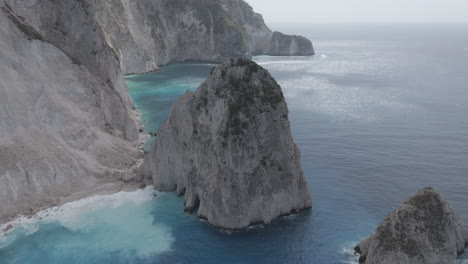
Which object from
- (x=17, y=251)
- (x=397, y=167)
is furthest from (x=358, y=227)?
(x=17, y=251)

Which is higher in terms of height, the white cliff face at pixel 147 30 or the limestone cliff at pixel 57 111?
the white cliff face at pixel 147 30

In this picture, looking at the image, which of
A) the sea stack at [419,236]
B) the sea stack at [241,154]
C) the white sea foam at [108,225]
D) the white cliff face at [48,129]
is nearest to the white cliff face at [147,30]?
the white cliff face at [48,129]

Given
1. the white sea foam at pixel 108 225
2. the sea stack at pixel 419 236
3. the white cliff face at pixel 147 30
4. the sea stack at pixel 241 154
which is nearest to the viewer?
the sea stack at pixel 419 236

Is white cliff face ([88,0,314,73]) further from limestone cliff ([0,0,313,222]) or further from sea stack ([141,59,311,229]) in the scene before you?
sea stack ([141,59,311,229])

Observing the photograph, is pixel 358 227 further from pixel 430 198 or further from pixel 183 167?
pixel 183 167

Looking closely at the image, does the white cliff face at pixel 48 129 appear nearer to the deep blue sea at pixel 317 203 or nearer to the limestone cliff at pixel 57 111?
the limestone cliff at pixel 57 111

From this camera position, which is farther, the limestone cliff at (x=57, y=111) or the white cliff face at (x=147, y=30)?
the white cliff face at (x=147, y=30)

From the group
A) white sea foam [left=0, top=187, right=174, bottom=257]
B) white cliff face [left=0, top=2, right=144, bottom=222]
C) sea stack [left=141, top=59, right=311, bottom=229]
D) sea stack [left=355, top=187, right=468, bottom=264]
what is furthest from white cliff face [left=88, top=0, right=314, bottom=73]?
sea stack [left=355, top=187, right=468, bottom=264]
